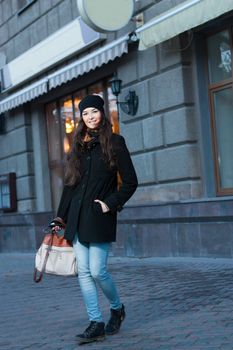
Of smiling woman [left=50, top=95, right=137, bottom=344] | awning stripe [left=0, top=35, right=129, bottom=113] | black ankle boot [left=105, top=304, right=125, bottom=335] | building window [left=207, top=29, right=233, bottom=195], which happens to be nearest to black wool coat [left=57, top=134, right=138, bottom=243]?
smiling woman [left=50, top=95, right=137, bottom=344]

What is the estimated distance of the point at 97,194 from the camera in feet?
16.5

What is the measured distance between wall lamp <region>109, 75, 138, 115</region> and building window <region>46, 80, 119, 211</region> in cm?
174

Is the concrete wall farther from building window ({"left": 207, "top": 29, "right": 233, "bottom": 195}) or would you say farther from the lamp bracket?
building window ({"left": 207, "top": 29, "right": 233, "bottom": 195})

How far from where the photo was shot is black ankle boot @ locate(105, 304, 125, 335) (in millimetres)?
5188

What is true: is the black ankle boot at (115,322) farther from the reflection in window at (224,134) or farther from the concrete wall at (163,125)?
the reflection in window at (224,134)

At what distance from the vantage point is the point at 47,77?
13305 millimetres

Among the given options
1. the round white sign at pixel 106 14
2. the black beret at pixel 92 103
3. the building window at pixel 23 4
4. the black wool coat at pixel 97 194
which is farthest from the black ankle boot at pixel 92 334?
the building window at pixel 23 4

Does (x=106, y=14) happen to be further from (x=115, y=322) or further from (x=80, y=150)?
(x=115, y=322)

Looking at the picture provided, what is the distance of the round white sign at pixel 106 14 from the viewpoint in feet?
33.8

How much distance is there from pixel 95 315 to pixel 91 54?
7.37 meters

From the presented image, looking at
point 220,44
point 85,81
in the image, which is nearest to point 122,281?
point 220,44

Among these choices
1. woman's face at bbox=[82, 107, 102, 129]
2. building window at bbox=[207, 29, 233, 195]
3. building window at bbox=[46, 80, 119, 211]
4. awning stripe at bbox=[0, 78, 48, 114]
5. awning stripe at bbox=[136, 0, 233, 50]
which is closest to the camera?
woman's face at bbox=[82, 107, 102, 129]

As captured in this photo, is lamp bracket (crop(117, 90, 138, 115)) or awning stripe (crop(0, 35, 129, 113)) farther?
lamp bracket (crop(117, 90, 138, 115))

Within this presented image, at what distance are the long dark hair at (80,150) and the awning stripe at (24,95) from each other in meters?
8.27
